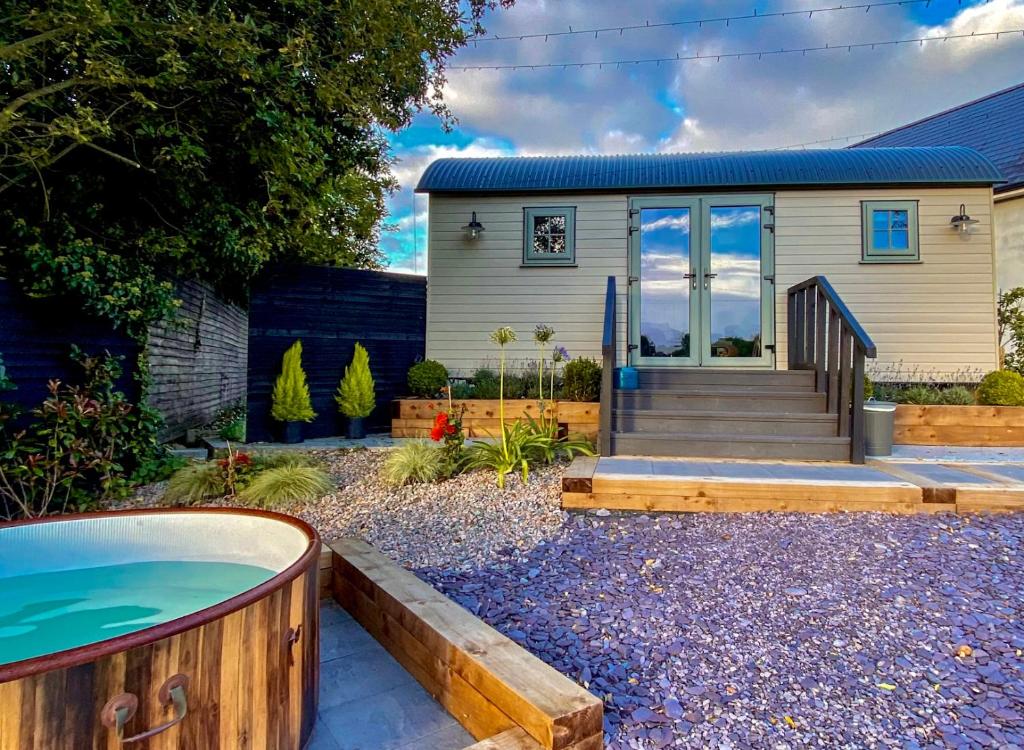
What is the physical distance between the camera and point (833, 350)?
434 centimetres

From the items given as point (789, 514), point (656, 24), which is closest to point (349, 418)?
point (789, 514)

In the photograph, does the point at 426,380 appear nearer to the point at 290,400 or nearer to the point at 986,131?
the point at 290,400

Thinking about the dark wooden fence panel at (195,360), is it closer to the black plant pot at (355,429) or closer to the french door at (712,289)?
the black plant pot at (355,429)

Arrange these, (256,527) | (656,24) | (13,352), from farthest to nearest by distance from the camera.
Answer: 1. (656,24)
2. (13,352)
3. (256,527)

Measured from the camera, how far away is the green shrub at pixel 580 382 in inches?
221

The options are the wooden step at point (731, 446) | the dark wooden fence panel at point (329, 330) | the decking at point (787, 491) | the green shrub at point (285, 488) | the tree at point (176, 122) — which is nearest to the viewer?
the tree at point (176, 122)

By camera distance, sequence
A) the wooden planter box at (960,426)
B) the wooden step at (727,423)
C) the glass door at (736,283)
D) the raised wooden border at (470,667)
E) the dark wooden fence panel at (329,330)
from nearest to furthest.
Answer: the raised wooden border at (470,667)
the wooden step at (727,423)
the wooden planter box at (960,426)
the dark wooden fence panel at (329,330)
the glass door at (736,283)

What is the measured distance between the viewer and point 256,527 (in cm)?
180

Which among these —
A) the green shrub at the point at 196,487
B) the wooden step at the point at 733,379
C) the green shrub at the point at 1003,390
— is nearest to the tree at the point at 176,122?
the green shrub at the point at 196,487

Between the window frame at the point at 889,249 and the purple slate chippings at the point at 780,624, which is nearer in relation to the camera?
the purple slate chippings at the point at 780,624

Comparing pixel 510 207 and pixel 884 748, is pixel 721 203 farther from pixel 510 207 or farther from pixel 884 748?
pixel 884 748

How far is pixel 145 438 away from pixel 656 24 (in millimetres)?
7971

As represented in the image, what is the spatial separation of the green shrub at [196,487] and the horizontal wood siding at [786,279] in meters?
3.31

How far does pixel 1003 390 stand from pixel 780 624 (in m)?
4.98
